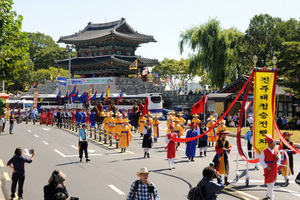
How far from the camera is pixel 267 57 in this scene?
47719mm

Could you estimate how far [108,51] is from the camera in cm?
7012

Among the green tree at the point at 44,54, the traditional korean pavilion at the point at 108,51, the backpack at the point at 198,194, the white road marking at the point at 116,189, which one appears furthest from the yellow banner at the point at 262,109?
the green tree at the point at 44,54

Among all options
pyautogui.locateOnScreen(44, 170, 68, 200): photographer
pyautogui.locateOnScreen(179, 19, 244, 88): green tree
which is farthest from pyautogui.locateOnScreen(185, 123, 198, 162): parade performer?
pyautogui.locateOnScreen(179, 19, 244, 88): green tree

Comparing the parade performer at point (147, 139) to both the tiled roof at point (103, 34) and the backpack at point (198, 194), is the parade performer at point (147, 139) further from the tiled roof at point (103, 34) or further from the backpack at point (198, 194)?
the tiled roof at point (103, 34)

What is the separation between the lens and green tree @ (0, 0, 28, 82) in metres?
12.0

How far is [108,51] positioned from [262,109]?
6031cm

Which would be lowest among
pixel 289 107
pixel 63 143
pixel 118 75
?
pixel 63 143

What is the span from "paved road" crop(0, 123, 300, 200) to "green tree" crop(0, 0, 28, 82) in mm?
3865

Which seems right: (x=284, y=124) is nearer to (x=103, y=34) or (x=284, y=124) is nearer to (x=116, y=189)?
(x=116, y=189)

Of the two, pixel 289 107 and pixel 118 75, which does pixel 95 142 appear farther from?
pixel 118 75

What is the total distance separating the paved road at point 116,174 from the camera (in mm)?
10766

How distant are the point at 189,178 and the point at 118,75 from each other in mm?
58553

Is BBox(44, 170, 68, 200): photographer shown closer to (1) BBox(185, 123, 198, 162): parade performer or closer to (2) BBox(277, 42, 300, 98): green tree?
(1) BBox(185, 123, 198, 162): parade performer

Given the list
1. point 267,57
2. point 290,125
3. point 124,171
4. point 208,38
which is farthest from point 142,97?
point 124,171
